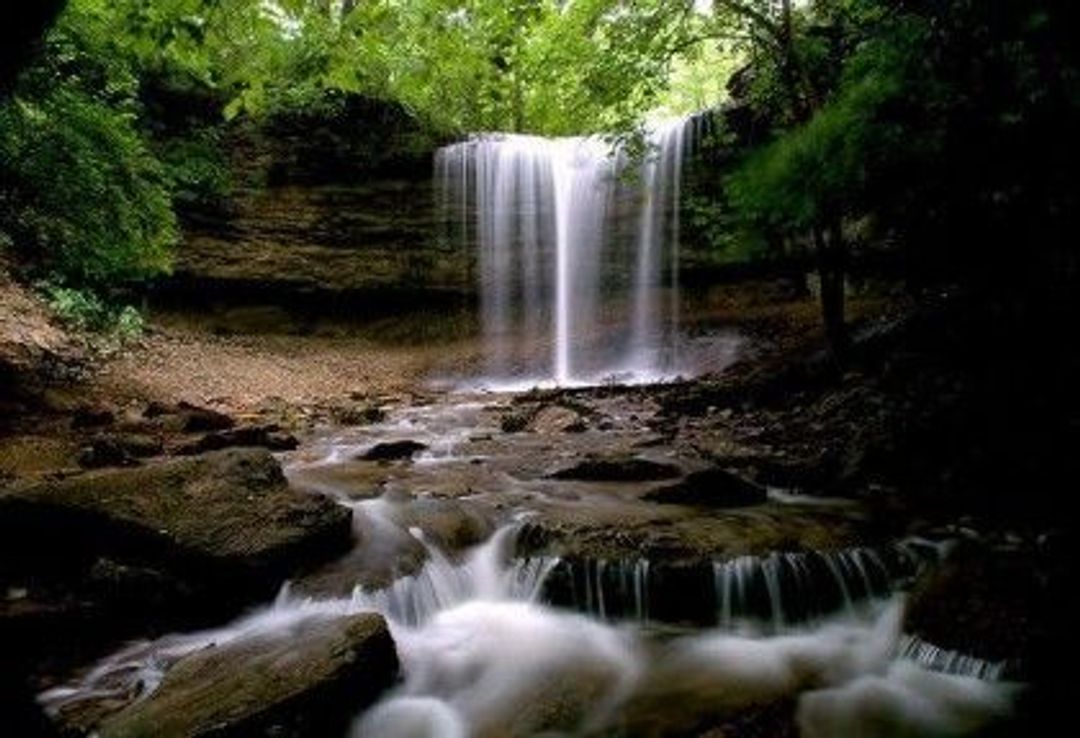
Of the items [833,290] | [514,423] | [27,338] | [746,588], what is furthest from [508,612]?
[27,338]

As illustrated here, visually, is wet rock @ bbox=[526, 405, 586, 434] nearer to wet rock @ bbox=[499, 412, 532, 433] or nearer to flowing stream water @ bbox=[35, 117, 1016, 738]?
wet rock @ bbox=[499, 412, 532, 433]

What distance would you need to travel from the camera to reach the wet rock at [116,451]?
770 centimetres

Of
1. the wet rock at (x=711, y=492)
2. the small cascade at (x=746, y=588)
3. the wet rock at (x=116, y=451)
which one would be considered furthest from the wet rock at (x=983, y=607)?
the wet rock at (x=116, y=451)

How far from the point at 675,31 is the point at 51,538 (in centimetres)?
942

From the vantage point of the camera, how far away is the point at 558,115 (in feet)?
36.4

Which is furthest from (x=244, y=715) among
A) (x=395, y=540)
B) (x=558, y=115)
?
(x=558, y=115)

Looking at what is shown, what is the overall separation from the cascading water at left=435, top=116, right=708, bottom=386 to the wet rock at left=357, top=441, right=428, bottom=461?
8853 millimetres

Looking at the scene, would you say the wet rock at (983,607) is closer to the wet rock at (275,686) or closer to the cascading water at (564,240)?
the wet rock at (275,686)

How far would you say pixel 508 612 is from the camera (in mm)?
5078

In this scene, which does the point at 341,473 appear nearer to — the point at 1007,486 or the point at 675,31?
the point at 1007,486

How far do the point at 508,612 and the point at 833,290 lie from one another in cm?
713

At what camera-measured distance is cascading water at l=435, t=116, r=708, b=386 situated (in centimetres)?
1812

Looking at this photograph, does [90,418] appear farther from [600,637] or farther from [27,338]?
[600,637]

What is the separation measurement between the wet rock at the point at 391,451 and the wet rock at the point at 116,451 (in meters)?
2.06
